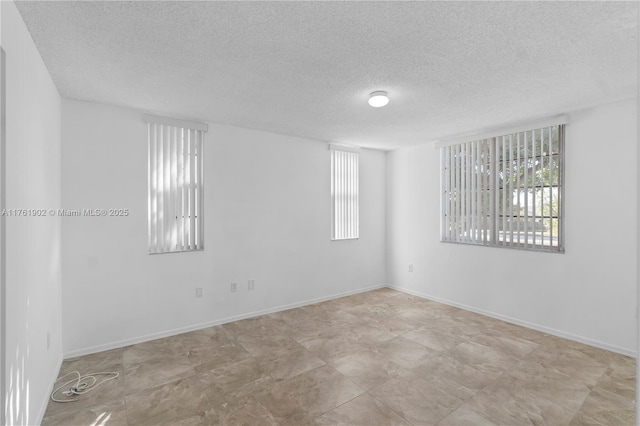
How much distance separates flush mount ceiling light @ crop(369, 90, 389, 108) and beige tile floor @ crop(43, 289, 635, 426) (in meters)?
2.59

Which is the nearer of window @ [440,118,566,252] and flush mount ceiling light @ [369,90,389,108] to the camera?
flush mount ceiling light @ [369,90,389,108]

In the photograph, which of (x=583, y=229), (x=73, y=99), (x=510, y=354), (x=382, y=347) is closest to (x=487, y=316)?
(x=510, y=354)

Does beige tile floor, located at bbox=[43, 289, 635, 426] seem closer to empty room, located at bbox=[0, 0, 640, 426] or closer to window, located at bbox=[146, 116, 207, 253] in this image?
empty room, located at bbox=[0, 0, 640, 426]

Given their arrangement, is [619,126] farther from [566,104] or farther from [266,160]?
[266,160]

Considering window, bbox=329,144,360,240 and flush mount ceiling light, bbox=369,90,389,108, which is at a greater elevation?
flush mount ceiling light, bbox=369,90,389,108

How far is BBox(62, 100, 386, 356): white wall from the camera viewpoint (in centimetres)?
323

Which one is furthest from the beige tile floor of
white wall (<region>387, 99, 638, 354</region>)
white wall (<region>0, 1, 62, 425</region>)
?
white wall (<region>0, 1, 62, 425</region>)

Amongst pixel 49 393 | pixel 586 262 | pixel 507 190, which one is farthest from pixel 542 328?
pixel 49 393

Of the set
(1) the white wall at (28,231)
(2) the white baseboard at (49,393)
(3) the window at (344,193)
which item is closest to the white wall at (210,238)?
(3) the window at (344,193)

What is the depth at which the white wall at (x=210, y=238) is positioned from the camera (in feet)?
10.6

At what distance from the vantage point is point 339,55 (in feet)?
7.55

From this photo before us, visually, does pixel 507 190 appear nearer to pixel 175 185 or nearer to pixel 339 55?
pixel 339 55

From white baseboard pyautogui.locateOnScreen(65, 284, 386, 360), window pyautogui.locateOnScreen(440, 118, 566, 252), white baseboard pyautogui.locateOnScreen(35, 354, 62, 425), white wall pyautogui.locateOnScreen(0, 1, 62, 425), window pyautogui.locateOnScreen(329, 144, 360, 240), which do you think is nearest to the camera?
white wall pyautogui.locateOnScreen(0, 1, 62, 425)

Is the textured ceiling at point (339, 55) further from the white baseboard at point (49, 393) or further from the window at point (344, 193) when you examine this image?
the white baseboard at point (49, 393)
